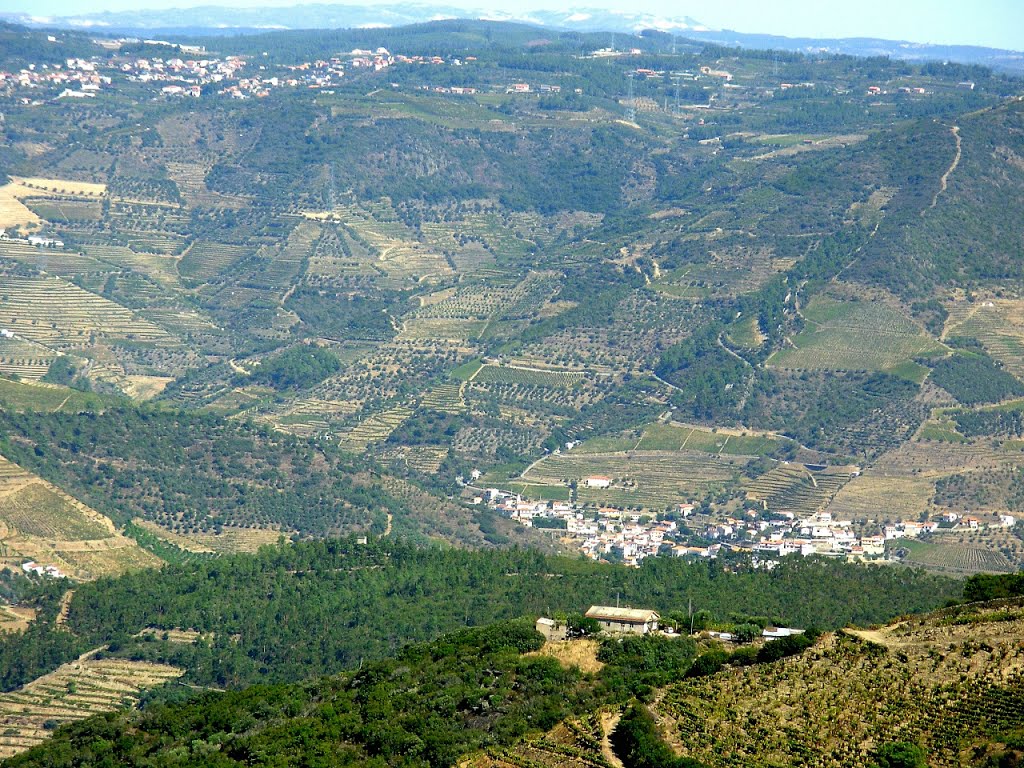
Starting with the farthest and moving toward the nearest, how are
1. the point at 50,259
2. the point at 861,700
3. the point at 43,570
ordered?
the point at 50,259 < the point at 43,570 < the point at 861,700

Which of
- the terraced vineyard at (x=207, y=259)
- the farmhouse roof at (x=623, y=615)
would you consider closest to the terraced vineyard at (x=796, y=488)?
the farmhouse roof at (x=623, y=615)

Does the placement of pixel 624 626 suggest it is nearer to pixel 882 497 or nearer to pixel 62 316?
pixel 882 497

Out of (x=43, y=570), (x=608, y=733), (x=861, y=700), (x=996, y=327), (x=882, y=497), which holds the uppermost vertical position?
(x=861, y=700)

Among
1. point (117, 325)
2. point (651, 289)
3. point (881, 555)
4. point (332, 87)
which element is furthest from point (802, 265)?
point (332, 87)

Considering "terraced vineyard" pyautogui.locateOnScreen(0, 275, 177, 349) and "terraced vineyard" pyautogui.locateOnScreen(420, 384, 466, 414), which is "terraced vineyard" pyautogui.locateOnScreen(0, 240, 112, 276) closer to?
"terraced vineyard" pyautogui.locateOnScreen(0, 275, 177, 349)

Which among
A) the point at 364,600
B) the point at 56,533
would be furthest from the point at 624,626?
the point at 56,533

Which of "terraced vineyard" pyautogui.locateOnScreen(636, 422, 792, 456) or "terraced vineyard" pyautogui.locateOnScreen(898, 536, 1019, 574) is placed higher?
"terraced vineyard" pyautogui.locateOnScreen(898, 536, 1019, 574)

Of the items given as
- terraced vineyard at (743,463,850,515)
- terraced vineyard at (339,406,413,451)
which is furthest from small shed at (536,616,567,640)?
terraced vineyard at (339,406,413,451)
